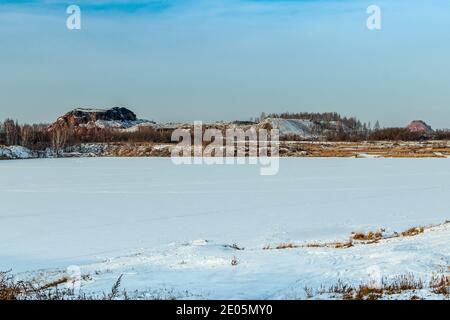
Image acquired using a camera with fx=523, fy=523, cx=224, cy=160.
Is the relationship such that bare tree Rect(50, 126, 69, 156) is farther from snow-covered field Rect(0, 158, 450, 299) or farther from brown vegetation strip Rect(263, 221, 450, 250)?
brown vegetation strip Rect(263, 221, 450, 250)

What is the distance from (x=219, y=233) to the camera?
16.0m

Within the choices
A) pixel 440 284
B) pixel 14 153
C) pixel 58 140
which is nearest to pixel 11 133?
pixel 58 140

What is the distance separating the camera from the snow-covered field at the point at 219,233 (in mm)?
8961

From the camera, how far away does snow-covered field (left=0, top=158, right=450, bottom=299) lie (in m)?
8.96

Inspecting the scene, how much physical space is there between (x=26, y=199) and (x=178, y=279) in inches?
692

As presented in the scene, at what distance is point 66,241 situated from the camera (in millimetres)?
14734

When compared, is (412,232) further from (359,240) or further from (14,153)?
(14,153)

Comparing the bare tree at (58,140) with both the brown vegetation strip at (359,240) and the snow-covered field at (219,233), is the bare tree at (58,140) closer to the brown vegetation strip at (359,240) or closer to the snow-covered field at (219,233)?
the snow-covered field at (219,233)

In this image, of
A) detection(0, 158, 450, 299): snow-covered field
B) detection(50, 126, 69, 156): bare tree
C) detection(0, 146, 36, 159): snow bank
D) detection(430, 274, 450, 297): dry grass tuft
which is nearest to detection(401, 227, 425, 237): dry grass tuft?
detection(0, 158, 450, 299): snow-covered field

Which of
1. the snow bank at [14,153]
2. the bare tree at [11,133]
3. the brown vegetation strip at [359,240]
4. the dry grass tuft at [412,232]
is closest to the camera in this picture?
the brown vegetation strip at [359,240]

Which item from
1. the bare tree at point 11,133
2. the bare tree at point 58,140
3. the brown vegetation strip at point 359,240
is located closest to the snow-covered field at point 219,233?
the brown vegetation strip at point 359,240
